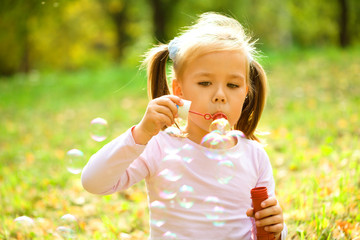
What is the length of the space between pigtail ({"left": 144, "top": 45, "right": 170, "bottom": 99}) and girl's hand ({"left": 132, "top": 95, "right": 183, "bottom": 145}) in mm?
520

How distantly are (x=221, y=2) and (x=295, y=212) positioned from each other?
54.6 ft

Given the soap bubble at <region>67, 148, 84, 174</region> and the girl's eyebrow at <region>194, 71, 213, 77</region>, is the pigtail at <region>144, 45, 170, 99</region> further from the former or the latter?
the soap bubble at <region>67, 148, 84, 174</region>

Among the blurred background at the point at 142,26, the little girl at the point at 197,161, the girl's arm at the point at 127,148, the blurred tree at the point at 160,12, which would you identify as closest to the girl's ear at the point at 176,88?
the little girl at the point at 197,161

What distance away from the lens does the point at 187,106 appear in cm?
Answer: 175

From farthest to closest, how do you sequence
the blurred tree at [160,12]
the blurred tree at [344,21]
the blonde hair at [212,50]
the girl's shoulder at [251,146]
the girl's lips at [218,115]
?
the blurred tree at [160,12], the blurred tree at [344,21], the girl's shoulder at [251,146], the blonde hair at [212,50], the girl's lips at [218,115]

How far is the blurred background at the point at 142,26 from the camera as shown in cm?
1661

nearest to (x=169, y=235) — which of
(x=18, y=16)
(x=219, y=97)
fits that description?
(x=219, y=97)

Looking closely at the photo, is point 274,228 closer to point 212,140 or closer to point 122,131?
point 212,140

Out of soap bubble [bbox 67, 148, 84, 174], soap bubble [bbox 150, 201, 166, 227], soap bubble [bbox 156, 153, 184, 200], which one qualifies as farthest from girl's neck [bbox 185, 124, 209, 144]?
soap bubble [bbox 67, 148, 84, 174]

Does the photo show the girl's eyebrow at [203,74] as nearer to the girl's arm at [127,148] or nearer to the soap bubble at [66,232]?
the girl's arm at [127,148]

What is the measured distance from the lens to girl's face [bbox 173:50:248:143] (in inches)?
72.8

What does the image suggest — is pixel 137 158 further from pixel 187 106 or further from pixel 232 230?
pixel 232 230

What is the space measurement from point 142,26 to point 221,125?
71.3 ft

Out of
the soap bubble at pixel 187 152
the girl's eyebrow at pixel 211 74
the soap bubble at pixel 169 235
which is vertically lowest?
the soap bubble at pixel 169 235
